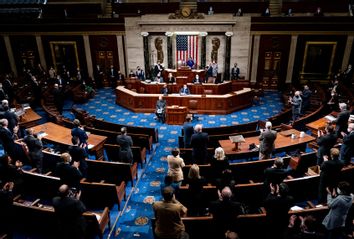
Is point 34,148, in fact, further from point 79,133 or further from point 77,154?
point 77,154

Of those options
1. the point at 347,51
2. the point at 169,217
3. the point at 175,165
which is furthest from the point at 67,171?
the point at 347,51

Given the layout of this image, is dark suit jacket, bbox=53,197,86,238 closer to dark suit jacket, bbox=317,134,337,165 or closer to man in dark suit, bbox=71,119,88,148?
man in dark suit, bbox=71,119,88,148

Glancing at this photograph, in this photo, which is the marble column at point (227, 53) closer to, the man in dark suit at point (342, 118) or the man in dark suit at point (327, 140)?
the man in dark suit at point (342, 118)

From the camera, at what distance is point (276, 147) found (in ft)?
22.3

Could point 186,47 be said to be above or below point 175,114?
above

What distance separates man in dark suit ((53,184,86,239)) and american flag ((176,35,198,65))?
12668mm

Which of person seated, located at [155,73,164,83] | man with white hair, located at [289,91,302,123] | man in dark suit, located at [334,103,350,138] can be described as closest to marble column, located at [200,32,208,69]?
person seated, located at [155,73,164,83]

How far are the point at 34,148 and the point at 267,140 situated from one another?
498cm

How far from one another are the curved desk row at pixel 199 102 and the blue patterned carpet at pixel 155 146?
33 cm

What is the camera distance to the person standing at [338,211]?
3.81m

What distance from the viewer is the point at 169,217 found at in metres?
3.29

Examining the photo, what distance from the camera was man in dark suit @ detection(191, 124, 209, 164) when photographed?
5996mm

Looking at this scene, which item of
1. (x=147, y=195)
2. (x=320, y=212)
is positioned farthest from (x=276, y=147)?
(x=147, y=195)

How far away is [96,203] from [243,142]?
12.3 feet
